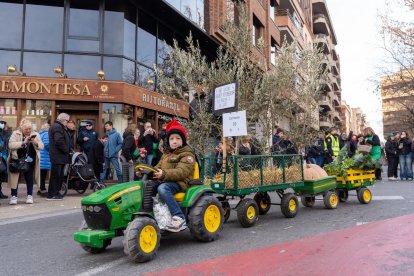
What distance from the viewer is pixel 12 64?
14359mm

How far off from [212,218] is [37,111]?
10.8m

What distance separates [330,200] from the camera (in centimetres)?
820

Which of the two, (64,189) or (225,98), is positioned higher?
(225,98)

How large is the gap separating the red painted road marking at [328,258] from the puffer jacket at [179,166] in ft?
3.99

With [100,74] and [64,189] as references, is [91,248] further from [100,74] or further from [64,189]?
[100,74]

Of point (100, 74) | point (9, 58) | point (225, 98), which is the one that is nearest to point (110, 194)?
point (225, 98)

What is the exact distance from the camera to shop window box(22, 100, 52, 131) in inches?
558

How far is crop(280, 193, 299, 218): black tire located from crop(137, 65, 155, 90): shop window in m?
10.2

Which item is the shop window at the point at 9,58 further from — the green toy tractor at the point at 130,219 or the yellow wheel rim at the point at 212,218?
the yellow wheel rim at the point at 212,218

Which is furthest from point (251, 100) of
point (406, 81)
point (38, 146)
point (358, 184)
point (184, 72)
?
point (406, 81)

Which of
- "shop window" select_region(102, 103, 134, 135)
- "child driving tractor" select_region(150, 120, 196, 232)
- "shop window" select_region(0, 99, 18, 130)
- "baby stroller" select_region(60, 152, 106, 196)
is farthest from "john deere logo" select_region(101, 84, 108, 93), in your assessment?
"child driving tractor" select_region(150, 120, 196, 232)

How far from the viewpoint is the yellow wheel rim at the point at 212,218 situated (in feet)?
18.4

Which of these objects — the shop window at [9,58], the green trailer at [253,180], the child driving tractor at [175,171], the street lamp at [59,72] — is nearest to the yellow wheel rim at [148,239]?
the child driving tractor at [175,171]

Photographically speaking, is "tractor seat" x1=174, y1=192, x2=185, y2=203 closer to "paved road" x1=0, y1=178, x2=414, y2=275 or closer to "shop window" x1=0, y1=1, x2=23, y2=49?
"paved road" x1=0, y1=178, x2=414, y2=275
